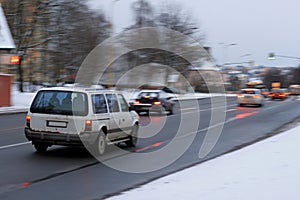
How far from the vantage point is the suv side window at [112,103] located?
12173 millimetres

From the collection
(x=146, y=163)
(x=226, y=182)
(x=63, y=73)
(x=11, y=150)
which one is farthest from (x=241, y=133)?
(x=63, y=73)

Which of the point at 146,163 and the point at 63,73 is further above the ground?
the point at 63,73

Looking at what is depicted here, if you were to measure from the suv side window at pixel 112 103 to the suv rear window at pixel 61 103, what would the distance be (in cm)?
115

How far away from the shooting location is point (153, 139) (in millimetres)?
15703

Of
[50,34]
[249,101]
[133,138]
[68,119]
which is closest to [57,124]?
[68,119]

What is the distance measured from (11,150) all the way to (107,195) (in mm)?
5476

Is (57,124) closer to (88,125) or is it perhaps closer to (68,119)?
(68,119)

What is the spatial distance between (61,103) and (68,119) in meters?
0.47

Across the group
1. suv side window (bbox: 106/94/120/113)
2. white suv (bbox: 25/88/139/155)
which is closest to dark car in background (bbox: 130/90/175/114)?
suv side window (bbox: 106/94/120/113)

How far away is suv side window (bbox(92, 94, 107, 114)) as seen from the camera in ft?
37.3

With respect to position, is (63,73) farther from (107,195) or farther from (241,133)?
(107,195)

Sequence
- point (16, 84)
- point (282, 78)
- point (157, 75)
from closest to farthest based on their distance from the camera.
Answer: point (16, 84)
point (157, 75)
point (282, 78)

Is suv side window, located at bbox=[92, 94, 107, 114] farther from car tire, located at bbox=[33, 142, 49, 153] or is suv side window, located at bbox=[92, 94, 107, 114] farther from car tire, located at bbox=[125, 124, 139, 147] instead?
car tire, located at bbox=[125, 124, 139, 147]

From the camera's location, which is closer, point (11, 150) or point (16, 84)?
point (11, 150)
